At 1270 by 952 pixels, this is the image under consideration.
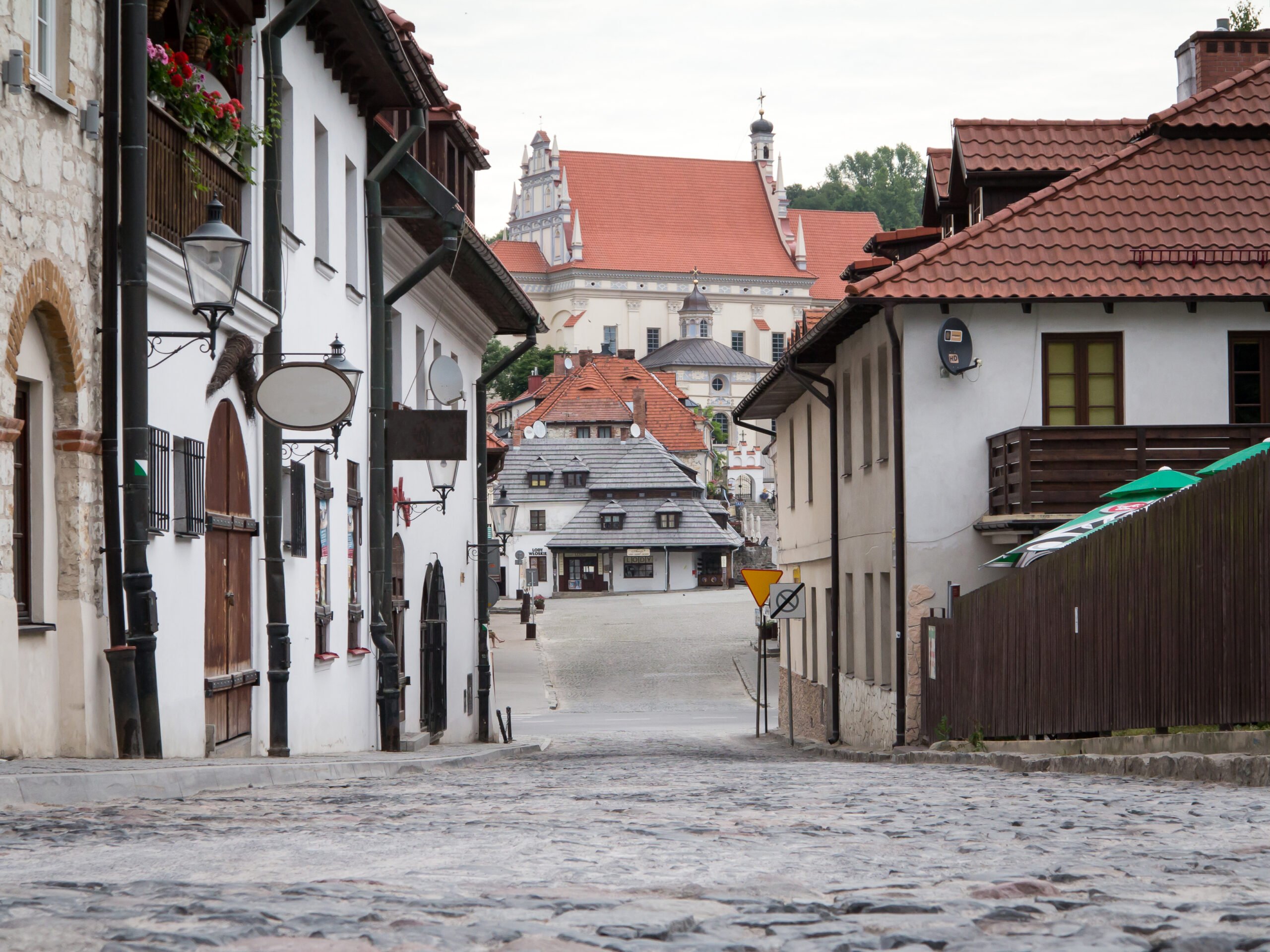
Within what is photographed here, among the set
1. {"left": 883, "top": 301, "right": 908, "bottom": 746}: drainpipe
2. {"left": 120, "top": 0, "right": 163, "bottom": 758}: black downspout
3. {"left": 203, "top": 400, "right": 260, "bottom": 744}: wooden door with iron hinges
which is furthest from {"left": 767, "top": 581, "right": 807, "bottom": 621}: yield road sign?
{"left": 120, "top": 0, "right": 163, "bottom": 758}: black downspout

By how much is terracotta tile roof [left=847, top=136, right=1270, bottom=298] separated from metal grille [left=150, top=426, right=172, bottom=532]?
11879 millimetres

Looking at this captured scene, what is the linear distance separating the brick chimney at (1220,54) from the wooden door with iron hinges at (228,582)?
18.1 meters

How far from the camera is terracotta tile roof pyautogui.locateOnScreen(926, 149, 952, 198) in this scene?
27067 millimetres

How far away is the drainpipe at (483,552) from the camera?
2623cm

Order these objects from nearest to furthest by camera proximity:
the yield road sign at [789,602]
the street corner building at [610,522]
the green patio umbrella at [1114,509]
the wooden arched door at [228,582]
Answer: the wooden arched door at [228,582], the green patio umbrella at [1114,509], the yield road sign at [789,602], the street corner building at [610,522]

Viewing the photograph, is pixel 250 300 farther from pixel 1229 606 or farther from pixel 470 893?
pixel 470 893

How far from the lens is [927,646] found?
20859mm

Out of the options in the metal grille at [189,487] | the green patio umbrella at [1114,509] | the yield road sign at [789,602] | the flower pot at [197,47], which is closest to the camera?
the metal grille at [189,487]

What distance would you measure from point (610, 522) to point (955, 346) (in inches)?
2978

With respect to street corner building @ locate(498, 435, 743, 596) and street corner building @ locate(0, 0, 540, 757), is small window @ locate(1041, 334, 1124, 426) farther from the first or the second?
street corner building @ locate(498, 435, 743, 596)

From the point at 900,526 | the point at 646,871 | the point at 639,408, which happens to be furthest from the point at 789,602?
the point at 639,408

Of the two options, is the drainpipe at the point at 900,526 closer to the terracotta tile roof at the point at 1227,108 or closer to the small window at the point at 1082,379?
the small window at the point at 1082,379

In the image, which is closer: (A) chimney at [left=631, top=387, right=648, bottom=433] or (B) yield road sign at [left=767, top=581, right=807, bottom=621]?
(B) yield road sign at [left=767, top=581, right=807, bottom=621]

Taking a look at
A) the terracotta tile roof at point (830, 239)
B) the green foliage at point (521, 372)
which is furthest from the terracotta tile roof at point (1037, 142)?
the terracotta tile roof at point (830, 239)
